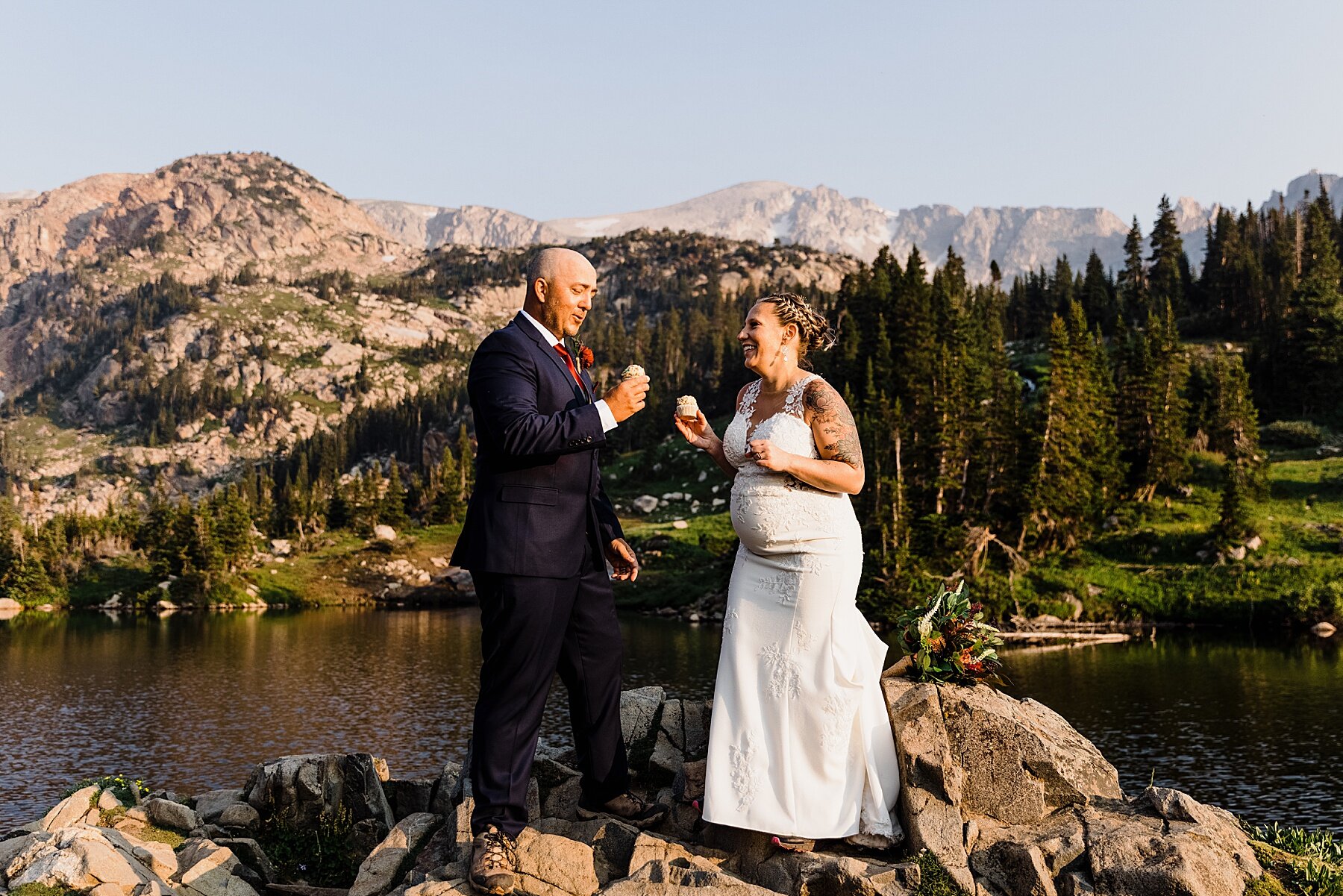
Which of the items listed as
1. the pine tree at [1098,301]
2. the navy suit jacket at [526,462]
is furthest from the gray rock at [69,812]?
the pine tree at [1098,301]


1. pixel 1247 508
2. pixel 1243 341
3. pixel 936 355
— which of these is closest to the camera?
pixel 1247 508

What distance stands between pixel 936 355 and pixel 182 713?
2106 inches

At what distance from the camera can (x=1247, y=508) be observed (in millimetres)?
52906

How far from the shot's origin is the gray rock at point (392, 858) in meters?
7.59

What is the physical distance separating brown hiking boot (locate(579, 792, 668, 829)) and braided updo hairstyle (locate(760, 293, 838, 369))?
398 centimetres

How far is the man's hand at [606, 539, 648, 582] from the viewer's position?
25.9ft

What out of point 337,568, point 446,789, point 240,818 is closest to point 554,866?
point 446,789

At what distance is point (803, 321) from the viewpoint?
7945mm

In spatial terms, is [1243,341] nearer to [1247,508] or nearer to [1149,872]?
[1247,508]

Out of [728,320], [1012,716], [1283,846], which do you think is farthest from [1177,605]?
[728,320]

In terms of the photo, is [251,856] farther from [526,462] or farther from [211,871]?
[526,462]

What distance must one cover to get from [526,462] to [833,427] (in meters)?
2.40

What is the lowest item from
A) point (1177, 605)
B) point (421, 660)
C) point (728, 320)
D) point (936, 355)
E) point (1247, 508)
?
point (421, 660)

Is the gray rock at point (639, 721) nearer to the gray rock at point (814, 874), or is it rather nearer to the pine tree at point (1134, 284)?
the gray rock at point (814, 874)
